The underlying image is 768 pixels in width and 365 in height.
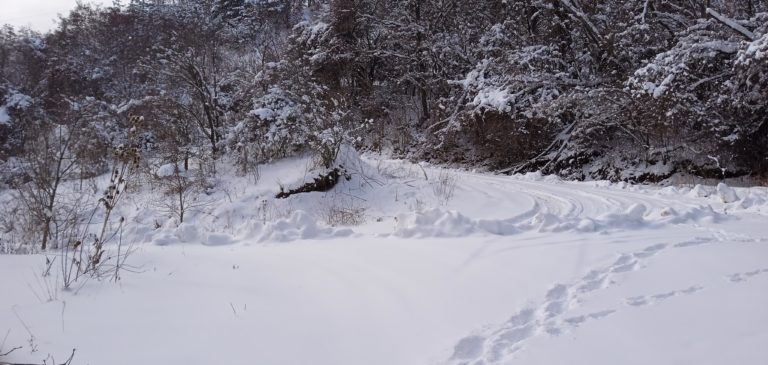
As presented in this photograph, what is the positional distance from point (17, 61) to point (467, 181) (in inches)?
979

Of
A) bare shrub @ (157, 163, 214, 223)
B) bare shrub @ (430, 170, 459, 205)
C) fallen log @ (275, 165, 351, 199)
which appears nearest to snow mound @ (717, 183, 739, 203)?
bare shrub @ (430, 170, 459, 205)

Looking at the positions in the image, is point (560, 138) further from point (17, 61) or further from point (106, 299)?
point (17, 61)

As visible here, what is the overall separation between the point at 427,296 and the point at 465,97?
12.6 metres

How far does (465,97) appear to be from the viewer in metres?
15.2

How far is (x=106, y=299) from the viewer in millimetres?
3279

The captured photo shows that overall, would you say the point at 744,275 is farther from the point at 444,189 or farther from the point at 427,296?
the point at 444,189

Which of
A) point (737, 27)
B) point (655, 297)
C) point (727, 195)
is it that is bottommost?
point (655, 297)

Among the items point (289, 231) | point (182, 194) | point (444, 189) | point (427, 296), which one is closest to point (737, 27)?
point (444, 189)

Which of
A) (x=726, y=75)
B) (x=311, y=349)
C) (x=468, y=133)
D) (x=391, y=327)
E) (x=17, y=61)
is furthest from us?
(x=17, y=61)

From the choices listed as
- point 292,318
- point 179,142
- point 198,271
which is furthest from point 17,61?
point 292,318

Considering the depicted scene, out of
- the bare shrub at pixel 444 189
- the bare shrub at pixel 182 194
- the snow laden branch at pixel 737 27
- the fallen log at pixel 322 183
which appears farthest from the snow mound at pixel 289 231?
the snow laden branch at pixel 737 27

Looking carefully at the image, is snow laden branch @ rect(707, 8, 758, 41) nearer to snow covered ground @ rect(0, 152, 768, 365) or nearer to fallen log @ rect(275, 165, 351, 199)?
snow covered ground @ rect(0, 152, 768, 365)

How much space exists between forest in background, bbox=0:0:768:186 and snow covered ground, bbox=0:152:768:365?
55.6 inches

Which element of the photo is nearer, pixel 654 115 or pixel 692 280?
pixel 692 280
